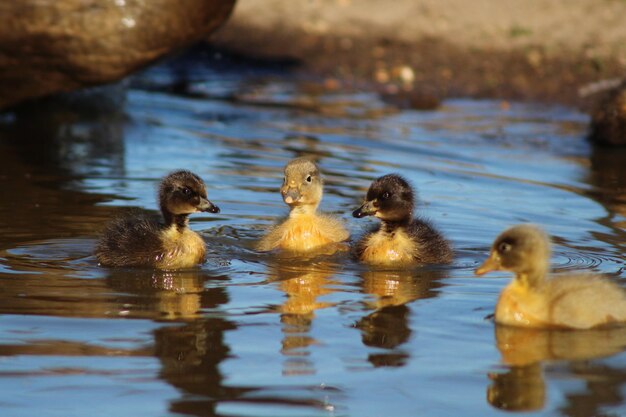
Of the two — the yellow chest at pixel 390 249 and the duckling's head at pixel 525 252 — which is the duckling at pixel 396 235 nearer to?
the yellow chest at pixel 390 249

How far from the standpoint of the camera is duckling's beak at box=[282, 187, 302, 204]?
923 cm

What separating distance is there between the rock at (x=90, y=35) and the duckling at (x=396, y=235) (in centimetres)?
408

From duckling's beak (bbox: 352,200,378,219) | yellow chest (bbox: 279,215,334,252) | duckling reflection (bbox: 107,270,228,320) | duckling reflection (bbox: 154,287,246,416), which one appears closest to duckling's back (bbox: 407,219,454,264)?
duckling's beak (bbox: 352,200,378,219)

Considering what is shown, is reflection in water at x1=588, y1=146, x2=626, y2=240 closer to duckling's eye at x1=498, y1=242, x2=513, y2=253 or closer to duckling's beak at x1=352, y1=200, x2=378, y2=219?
duckling's beak at x1=352, y1=200, x2=378, y2=219

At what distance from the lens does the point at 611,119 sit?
44.3 feet

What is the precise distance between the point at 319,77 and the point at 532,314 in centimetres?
1181

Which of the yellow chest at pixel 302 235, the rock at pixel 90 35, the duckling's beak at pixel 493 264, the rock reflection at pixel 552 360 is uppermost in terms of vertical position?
the rock at pixel 90 35

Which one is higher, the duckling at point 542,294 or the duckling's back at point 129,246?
the duckling's back at point 129,246

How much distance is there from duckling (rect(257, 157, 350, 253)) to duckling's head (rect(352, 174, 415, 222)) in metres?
0.57

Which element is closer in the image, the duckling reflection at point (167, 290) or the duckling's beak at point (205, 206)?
the duckling reflection at point (167, 290)

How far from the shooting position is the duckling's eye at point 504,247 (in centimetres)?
683

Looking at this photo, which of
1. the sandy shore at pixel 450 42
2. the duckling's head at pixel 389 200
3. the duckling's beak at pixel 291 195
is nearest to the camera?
the duckling's head at pixel 389 200

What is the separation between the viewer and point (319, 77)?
59.8 feet

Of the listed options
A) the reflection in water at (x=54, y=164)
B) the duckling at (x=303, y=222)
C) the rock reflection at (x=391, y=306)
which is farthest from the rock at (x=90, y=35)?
the rock reflection at (x=391, y=306)
